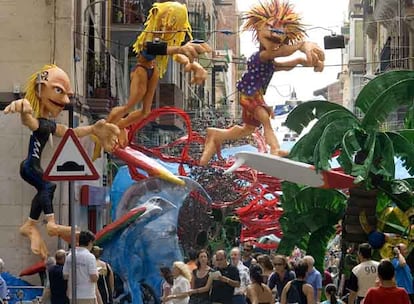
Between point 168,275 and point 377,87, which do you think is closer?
point 168,275

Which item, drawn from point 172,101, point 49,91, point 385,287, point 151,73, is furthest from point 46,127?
point 172,101

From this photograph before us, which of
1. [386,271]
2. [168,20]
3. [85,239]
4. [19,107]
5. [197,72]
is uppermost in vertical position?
[168,20]

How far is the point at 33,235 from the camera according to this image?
2011 cm

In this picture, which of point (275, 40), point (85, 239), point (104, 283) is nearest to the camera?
point (85, 239)

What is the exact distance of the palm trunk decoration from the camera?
54.3 feet

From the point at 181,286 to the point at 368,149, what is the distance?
3.90 metres

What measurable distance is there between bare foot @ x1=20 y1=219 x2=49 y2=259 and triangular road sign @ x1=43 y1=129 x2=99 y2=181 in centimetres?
845

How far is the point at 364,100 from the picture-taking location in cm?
1791

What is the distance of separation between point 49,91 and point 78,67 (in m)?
4.00

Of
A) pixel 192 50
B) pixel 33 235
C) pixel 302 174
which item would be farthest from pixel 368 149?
pixel 33 235

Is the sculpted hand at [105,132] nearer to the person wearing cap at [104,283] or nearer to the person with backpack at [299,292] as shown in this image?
the person wearing cap at [104,283]

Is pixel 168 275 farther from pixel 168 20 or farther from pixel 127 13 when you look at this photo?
pixel 127 13

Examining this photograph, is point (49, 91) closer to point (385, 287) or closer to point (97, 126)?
point (97, 126)

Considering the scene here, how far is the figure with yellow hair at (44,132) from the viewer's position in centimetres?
1916
